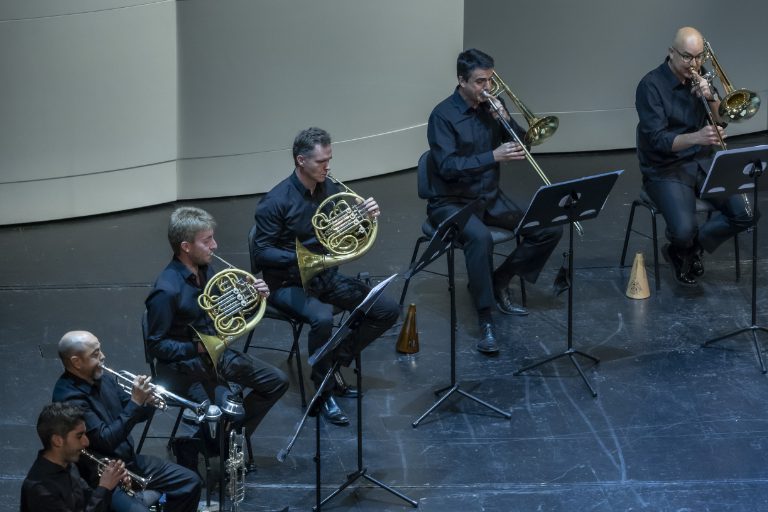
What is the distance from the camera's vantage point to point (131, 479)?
16.6 feet

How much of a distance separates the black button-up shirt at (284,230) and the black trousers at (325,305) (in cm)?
10

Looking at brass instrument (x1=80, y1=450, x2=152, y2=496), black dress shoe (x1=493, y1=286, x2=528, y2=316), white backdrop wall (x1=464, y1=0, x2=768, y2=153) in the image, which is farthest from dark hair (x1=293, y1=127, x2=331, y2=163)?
white backdrop wall (x1=464, y1=0, x2=768, y2=153)

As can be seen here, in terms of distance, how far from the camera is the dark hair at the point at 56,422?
4676 mm

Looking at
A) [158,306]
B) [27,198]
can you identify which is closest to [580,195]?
[158,306]

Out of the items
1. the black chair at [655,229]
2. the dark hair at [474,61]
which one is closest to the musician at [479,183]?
the dark hair at [474,61]

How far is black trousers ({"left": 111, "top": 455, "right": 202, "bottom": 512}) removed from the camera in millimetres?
5184

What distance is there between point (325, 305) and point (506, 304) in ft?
4.94

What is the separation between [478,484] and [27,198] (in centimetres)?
462

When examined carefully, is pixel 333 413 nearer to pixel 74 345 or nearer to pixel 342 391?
pixel 342 391

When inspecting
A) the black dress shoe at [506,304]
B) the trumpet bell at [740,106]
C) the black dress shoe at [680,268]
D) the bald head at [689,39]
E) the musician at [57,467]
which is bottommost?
the black dress shoe at [506,304]

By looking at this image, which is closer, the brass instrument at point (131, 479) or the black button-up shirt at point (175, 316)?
the brass instrument at point (131, 479)

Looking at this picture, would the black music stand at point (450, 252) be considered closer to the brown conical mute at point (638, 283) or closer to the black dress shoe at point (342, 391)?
the black dress shoe at point (342, 391)

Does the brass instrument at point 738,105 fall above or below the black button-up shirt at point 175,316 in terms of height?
above

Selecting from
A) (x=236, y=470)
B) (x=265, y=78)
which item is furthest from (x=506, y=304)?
(x=265, y=78)
